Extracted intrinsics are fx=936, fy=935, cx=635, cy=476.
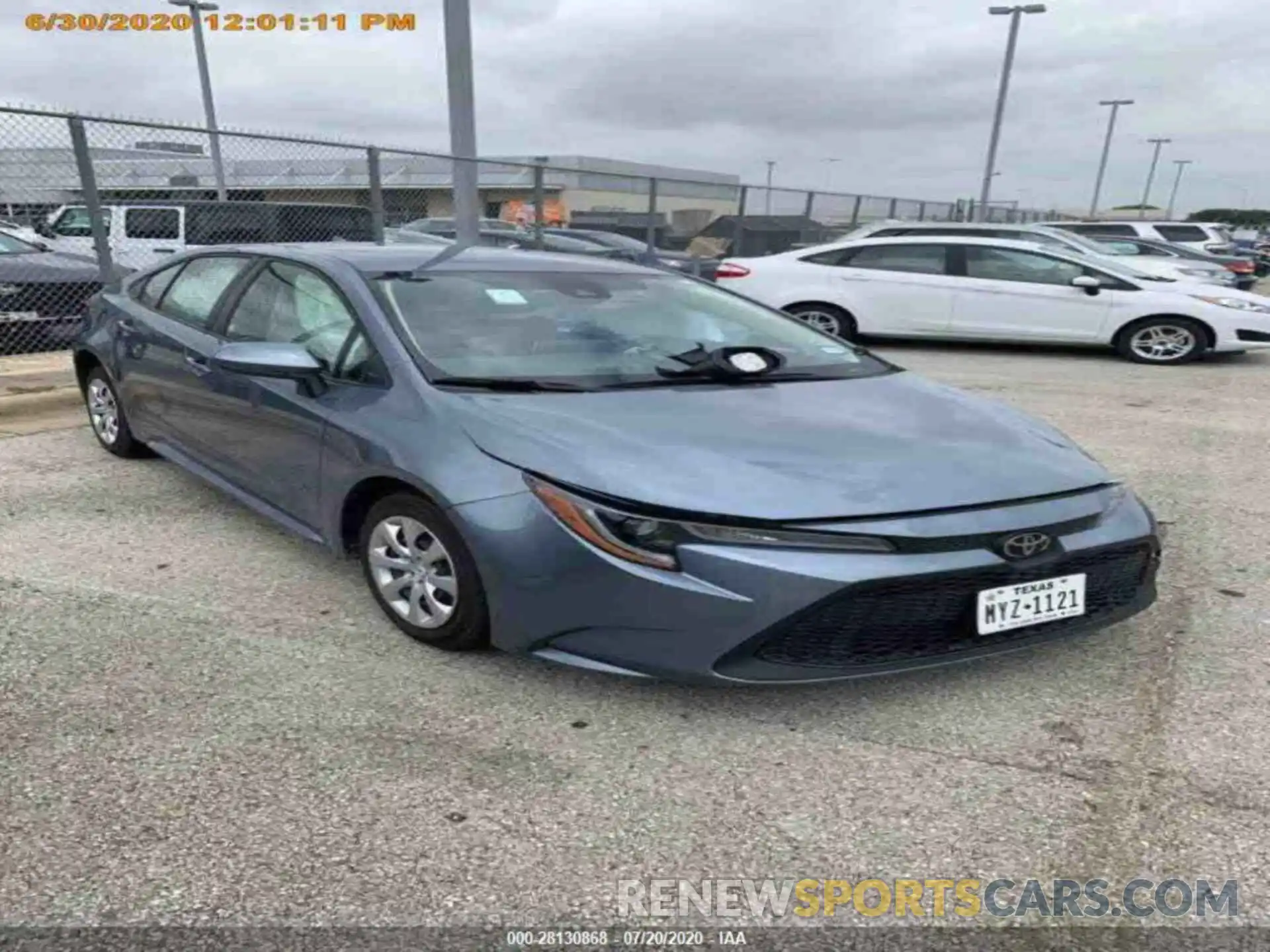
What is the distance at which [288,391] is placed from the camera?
11.1ft

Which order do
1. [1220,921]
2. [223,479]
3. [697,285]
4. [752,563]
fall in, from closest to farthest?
[1220,921]
[752,563]
[223,479]
[697,285]

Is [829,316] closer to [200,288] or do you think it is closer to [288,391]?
[200,288]

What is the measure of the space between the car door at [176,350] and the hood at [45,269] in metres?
3.29

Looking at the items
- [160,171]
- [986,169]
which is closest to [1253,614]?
[160,171]

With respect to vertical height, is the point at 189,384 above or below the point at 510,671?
above

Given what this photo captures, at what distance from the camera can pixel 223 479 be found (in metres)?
3.90

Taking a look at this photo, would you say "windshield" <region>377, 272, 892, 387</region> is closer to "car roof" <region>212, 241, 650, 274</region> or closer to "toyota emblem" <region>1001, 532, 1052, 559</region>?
"car roof" <region>212, 241, 650, 274</region>

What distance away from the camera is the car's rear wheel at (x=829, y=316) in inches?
416

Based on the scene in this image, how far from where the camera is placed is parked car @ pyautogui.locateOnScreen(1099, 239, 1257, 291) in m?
16.0

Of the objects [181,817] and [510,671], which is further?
[510,671]

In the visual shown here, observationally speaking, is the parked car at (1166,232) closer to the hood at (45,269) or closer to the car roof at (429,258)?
the car roof at (429,258)

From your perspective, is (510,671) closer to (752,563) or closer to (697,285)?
(752,563)

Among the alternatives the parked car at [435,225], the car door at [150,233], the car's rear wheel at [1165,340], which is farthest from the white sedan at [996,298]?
the car door at [150,233]

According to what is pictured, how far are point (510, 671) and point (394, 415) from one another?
88cm
